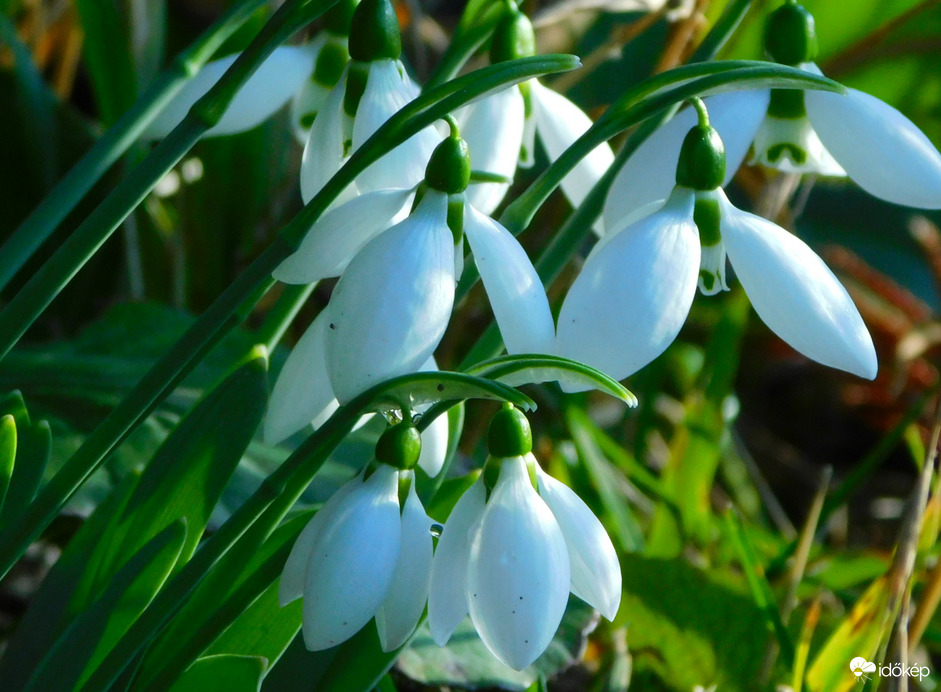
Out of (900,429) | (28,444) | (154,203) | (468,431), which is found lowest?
(468,431)

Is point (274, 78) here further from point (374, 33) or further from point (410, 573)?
point (410, 573)

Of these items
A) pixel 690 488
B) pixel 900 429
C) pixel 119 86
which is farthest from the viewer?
pixel 119 86

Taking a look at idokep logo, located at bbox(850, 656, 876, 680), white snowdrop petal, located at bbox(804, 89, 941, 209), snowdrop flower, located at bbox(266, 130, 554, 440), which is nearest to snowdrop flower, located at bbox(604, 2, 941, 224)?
white snowdrop petal, located at bbox(804, 89, 941, 209)

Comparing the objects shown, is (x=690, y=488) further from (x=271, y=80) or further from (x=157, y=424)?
(x=271, y=80)

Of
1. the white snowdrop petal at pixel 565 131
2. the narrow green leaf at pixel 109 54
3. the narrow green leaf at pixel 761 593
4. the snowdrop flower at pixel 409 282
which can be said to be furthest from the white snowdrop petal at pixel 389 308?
the narrow green leaf at pixel 109 54

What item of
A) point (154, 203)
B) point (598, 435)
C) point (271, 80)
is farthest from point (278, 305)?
point (154, 203)

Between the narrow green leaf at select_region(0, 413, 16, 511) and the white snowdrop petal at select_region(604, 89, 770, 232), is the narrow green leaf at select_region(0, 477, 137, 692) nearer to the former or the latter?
the narrow green leaf at select_region(0, 413, 16, 511)

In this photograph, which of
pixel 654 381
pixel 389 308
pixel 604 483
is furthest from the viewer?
pixel 654 381

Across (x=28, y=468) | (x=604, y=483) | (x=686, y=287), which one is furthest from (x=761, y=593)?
(x=28, y=468)

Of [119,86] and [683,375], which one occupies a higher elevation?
[119,86]
